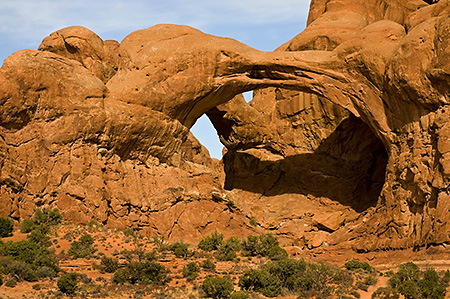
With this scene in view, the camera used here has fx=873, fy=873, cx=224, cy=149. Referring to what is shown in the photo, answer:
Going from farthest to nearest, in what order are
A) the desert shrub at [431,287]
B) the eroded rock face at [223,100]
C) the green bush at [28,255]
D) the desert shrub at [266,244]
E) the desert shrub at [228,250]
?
the eroded rock face at [223,100], the desert shrub at [266,244], the desert shrub at [228,250], the green bush at [28,255], the desert shrub at [431,287]

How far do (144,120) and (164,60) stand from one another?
2701mm

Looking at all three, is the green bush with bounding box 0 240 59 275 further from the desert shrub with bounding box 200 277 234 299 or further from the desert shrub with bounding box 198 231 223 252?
the desert shrub with bounding box 198 231 223 252

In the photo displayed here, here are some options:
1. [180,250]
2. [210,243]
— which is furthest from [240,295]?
[210,243]

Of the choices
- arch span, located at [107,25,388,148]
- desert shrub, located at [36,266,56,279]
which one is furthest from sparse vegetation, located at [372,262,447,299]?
desert shrub, located at [36,266,56,279]

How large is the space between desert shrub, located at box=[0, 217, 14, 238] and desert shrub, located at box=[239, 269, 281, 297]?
358 inches

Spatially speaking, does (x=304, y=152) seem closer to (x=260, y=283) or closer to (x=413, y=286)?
(x=260, y=283)

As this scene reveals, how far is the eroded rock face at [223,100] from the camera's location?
3262 centimetres

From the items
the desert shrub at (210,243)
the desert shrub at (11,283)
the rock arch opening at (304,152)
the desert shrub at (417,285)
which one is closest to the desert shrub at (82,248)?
the desert shrub at (210,243)

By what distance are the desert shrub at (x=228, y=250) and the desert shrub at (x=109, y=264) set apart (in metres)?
4.13

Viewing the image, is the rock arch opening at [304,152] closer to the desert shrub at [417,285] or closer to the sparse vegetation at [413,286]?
the sparse vegetation at [413,286]

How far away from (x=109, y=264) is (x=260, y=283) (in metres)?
5.14

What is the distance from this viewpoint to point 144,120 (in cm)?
3588

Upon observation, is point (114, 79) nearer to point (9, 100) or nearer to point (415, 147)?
point (9, 100)

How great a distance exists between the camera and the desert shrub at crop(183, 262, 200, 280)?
27.3 m
